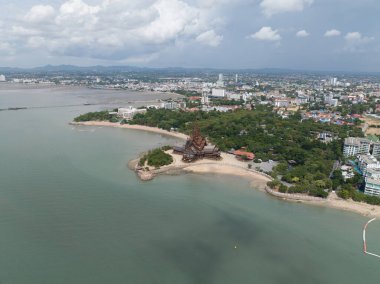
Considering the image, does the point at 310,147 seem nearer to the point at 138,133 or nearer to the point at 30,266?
the point at 138,133

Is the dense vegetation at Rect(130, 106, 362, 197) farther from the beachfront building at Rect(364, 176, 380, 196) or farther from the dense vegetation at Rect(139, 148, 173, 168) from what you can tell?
the dense vegetation at Rect(139, 148, 173, 168)

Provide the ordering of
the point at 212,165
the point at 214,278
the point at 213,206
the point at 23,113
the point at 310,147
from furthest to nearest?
the point at 23,113 → the point at 310,147 → the point at 212,165 → the point at 213,206 → the point at 214,278

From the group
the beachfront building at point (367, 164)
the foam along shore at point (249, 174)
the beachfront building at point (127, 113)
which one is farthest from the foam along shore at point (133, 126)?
the beachfront building at point (367, 164)

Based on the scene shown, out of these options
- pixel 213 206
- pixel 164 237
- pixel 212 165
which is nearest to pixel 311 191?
pixel 213 206

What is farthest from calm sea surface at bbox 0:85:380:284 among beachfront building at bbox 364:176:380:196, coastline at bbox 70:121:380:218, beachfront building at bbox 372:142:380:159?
beachfront building at bbox 372:142:380:159

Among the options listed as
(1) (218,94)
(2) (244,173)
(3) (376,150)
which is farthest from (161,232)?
(1) (218,94)
